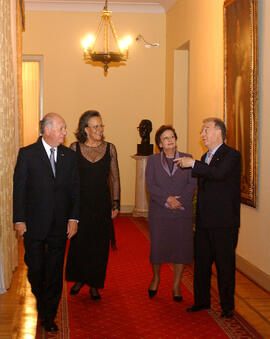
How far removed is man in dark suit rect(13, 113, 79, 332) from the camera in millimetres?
4430

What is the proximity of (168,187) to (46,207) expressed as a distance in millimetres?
1406

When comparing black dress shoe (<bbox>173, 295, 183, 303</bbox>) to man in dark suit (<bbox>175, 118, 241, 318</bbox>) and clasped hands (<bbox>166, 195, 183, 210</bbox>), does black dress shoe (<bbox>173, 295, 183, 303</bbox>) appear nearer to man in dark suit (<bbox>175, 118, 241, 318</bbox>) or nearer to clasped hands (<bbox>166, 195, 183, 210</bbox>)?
man in dark suit (<bbox>175, 118, 241, 318</bbox>)

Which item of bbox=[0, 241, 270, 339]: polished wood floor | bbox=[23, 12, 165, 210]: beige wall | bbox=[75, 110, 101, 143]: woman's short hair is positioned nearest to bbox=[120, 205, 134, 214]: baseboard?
bbox=[23, 12, 165, 210]: beige wall

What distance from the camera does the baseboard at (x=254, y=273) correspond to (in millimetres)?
5988

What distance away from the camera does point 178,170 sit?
542 cm

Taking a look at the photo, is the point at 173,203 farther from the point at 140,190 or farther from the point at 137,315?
the point at 140,190

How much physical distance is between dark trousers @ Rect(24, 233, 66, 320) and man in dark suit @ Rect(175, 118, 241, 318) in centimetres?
129

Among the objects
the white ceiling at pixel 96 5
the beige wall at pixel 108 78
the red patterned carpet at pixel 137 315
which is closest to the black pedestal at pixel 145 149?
the beige wall at pixel 108 78

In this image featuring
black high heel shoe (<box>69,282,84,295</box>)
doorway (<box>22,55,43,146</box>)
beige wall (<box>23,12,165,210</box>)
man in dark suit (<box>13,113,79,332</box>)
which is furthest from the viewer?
doorway (<box>22,55,43,146</box>)

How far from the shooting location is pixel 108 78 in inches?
477

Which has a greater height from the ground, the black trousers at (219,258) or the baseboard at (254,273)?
the black trousers at (219,258)

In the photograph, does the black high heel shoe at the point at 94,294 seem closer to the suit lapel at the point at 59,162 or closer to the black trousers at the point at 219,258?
the black trousers at the point at 219,258

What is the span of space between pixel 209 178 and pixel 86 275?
5.39ft

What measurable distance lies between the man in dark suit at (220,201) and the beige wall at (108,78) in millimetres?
7290
